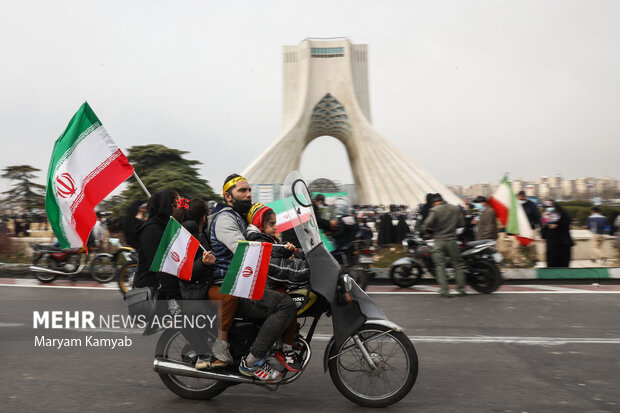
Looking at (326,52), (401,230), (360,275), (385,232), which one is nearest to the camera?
(360,275)

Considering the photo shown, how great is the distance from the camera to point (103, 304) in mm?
6977

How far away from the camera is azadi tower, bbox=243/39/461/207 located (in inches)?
2098

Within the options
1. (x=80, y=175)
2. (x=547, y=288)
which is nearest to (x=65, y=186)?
(x=80, y=175)

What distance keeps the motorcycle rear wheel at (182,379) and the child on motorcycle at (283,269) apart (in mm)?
487

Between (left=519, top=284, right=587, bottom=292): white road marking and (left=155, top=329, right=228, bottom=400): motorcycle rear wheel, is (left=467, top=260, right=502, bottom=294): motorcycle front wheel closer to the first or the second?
(left=519, top=284, right=587, bottom=292): white road marking

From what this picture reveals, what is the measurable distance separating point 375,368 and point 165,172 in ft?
74.7

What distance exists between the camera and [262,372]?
3154mm

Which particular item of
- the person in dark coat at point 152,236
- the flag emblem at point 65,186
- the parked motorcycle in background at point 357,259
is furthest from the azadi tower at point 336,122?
the person in dark coat at point 152,236

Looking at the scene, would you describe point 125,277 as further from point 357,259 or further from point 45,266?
point 357,259

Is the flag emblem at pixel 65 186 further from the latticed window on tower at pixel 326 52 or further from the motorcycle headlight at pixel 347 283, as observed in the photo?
the latticed window on tower at pixel 326 52

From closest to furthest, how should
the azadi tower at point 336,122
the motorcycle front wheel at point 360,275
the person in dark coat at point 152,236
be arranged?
the person in dark coat at point 152,236, the motorcycle front wheel at point 360,275, the azadi tower at point 336,122

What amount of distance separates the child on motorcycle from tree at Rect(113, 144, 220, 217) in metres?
21.5

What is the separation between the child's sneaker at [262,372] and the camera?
3152mm

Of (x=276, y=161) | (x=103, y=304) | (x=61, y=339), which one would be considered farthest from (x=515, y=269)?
(x=276, y=161)
